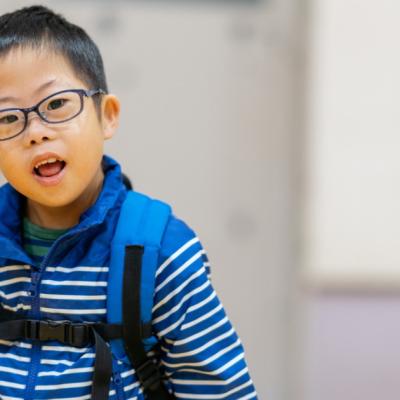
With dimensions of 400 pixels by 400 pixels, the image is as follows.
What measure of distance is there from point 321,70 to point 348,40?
0.11 meters

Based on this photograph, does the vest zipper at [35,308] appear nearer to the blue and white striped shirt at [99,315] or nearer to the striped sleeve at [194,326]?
the blue and white striped shirt at [99,315]

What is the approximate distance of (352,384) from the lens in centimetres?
239

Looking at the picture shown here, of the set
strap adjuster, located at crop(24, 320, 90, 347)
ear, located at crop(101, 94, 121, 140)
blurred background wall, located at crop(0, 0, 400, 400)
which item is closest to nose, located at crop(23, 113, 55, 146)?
ear, located at crop(101, 94, 121, 140)

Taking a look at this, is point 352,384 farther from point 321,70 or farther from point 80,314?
point 80,314

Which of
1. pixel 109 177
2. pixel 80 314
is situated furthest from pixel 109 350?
pixel 109 177

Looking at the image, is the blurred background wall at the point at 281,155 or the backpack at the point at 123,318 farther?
the blurred background wall at the point at 281,155

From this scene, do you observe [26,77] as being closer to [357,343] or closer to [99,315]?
[99,315]

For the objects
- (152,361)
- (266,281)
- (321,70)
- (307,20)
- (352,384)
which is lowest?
(352,384)

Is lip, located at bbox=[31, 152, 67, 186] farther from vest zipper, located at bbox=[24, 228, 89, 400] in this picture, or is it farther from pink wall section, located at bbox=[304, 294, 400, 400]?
pink wall section, located at bbox=[304, 294, 400, 400]

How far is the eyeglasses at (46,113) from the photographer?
3.05 feet

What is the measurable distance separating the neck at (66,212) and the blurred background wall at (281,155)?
1.33 meters

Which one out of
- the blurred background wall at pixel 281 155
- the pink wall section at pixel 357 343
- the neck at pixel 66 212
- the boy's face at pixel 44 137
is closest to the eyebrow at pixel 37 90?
the boy's face at pixel 44 137

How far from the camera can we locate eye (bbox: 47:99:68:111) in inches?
37.0

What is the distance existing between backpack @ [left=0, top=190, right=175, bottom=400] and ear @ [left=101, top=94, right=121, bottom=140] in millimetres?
117
